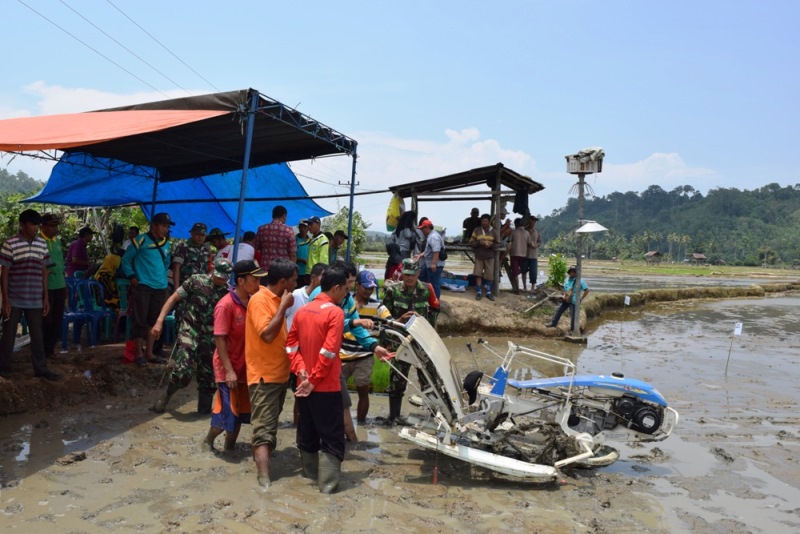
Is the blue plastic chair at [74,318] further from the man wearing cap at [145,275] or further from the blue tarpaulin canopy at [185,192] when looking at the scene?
the blue tarpaulin canopy at [185,192]

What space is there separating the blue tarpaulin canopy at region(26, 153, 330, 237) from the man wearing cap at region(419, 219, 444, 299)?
2733mm

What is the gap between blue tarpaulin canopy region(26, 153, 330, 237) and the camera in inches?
458

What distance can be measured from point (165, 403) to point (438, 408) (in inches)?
123

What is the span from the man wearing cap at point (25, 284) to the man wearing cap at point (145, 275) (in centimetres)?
114

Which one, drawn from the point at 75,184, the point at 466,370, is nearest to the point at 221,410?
the point at 466,370

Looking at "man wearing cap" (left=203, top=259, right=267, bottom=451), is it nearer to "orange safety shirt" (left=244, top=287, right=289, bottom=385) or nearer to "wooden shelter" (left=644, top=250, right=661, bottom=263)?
"orange safety shirt" (left=244, top=287, right=289, bottom=385)

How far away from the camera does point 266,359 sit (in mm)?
4691

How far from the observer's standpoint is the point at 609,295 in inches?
824

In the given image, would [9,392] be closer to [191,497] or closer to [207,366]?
[207,366]

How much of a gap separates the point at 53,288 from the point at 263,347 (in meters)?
3.87

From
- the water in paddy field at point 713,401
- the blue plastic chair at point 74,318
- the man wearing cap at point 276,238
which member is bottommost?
the water in paddy field at point 713,401

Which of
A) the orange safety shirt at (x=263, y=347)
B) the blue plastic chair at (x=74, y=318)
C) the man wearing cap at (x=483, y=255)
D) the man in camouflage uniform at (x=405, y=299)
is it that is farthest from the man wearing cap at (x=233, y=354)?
the man wearing cap at (x=483, y=255)

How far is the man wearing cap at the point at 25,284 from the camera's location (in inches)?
233

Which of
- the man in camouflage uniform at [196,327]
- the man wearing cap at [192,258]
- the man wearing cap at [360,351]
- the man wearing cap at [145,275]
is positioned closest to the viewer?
the man wearing cap at [360,351]
